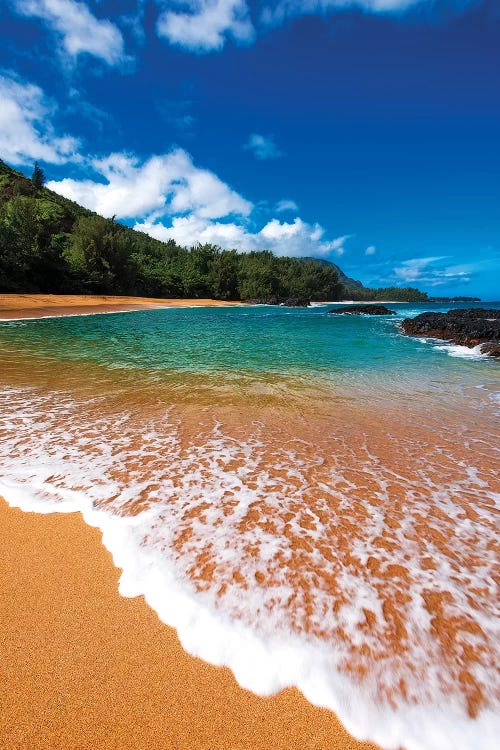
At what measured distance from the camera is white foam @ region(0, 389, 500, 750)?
59.1 inches

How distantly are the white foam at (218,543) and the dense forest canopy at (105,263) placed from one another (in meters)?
39.6

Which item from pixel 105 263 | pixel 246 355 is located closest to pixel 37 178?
pixel 105 263

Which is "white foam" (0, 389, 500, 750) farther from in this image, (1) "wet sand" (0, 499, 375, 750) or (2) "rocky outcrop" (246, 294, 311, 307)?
(2) "rocky outcrop" (246, 294, 311, 307)

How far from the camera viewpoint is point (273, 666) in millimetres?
1673

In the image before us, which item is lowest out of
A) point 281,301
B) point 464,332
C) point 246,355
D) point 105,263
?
point 281,301

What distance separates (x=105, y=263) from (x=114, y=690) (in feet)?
170

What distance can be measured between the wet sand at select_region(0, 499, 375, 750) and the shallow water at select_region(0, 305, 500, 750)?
96 mm

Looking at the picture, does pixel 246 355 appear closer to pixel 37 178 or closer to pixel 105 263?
pixel 105 263

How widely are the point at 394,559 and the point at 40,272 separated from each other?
47.3 metres

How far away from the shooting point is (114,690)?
1.53 meters

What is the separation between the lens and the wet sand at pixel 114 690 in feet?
4.56

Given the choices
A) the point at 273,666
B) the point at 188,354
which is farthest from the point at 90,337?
the point at 273,666

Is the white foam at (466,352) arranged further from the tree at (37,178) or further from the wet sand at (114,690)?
the tree at (37,178)

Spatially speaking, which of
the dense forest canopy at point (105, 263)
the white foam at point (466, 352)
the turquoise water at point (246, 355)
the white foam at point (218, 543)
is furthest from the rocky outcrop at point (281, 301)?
the white foam at point (218, 543)
